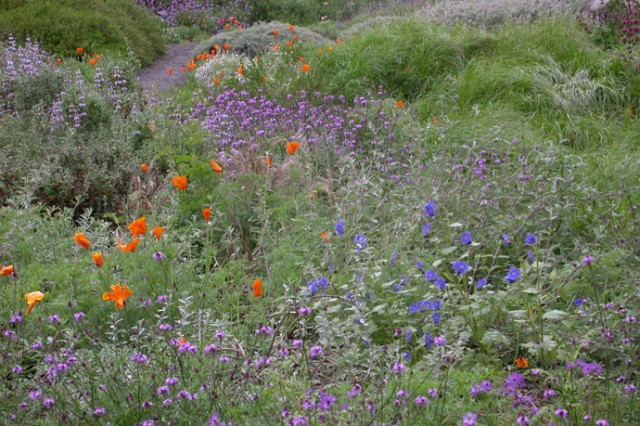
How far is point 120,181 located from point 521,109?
3991 millimetres

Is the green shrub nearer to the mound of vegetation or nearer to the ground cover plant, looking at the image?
the mound of vegetation

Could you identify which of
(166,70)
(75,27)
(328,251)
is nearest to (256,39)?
(166,70)

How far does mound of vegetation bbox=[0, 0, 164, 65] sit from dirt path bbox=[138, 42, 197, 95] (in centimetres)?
23

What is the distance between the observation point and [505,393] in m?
2.40

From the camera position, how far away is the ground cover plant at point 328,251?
2.39 metres

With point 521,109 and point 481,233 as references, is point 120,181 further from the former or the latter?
point 521,109

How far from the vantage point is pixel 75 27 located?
1109cm

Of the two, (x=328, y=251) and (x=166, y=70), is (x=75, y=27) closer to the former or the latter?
(x=166, y=70)

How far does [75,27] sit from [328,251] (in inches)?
355

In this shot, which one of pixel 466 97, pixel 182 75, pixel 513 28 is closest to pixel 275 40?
pixel 182 75

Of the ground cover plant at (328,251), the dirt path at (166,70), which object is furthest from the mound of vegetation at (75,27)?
the ground cover plant at (328,251)

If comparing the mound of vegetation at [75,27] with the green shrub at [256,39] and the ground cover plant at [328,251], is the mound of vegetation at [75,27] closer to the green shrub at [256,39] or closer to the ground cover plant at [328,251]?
the green shrub at [256,39]

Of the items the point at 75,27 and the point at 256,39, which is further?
the point at 256,39

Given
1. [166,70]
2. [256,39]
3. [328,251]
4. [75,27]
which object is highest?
[328,251]
